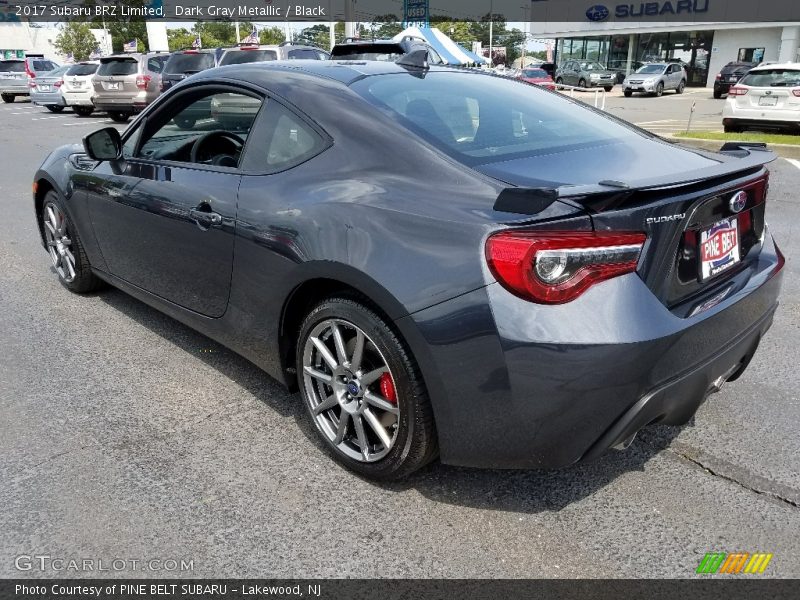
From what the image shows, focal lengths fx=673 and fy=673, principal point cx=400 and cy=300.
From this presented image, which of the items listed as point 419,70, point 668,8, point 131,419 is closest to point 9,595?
point 131,419

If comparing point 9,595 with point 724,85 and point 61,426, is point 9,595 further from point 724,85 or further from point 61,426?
point 724,85

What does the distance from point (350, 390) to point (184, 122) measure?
2.14 m

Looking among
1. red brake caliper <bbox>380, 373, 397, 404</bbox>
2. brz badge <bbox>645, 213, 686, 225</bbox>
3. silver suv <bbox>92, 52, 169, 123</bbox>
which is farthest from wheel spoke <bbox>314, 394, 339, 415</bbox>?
silver suv <bbox>92, 52, 169, 123</bbox>

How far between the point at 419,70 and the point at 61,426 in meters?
2.39

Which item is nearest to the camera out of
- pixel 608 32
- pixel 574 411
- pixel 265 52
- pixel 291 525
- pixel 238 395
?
pixel 574 411

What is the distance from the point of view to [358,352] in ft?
8.36

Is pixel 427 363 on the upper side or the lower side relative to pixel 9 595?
upper

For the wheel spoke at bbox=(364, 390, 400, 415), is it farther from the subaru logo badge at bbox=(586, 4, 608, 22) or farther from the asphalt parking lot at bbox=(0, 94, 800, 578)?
the subaru logo badge at bbox=(586, 4, 608, 22)

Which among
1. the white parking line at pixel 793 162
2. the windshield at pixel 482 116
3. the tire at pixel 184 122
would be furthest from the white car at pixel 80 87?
the windshield at pixel 482 116

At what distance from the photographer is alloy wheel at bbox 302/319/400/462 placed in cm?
253

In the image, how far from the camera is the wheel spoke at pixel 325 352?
2672 millimetres

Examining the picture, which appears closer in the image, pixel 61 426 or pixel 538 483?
pixel 538 483

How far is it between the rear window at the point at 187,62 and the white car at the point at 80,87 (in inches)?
121

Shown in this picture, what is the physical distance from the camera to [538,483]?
269 cm
